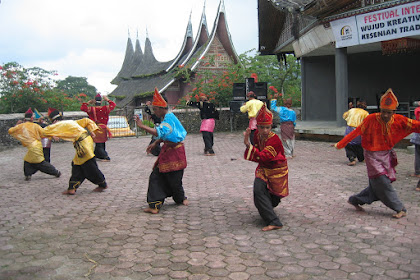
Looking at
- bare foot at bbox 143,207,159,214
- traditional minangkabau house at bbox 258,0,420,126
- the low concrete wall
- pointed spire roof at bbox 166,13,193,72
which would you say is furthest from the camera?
pointed spire roof at bbox 166,13,193,72

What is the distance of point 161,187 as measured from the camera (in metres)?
5.56

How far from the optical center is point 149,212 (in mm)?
5473

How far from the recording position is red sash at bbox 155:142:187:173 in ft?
18.0

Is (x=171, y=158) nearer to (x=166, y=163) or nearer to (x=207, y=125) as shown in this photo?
(x=166, y=163)

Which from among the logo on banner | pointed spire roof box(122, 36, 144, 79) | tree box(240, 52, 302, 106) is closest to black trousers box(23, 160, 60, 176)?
the logo on banner

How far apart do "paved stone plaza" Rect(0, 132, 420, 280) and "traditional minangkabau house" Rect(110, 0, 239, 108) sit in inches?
638

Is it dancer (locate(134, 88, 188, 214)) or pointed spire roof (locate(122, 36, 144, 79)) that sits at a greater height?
pointed spire roof (locate(122, 36, 144, 79))

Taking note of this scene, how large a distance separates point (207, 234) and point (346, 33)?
418 inches

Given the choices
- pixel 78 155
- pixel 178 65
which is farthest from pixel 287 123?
pixel 178 65

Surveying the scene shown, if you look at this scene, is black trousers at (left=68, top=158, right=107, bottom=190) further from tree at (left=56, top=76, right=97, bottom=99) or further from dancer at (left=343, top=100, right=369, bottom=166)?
tree at (left=56, top=76, right=97, bottom=99)

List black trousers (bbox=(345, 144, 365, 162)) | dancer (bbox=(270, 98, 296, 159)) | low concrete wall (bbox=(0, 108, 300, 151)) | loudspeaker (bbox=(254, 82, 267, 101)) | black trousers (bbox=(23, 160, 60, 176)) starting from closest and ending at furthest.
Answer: black trousers (bbox=(23, 160, 60, 176)), black trousers (bbox=(345, 144, 365, 162)), dancer (bbox=(270, 98, 296, 159)), loudspeaker (bbox=(254, 82, 267, 101)), low concrete wall (bbox=(0, 108, 300, 151))

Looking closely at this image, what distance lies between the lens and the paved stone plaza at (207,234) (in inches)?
141

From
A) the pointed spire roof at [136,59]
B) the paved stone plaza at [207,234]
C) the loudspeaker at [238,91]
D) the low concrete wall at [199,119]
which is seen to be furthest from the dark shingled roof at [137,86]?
the paved stone plaza at [207,234]

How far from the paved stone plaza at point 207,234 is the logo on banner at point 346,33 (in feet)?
21.8
